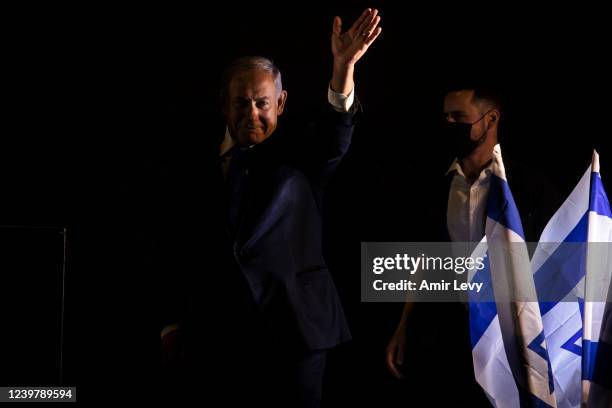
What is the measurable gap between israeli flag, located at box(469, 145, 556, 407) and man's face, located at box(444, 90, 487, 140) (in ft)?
0.59

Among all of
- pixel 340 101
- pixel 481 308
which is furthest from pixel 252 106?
pixel 481 308

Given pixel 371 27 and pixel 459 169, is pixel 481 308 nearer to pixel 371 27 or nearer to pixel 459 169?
pixel 459 169

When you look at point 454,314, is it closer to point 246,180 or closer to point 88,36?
point 246,180

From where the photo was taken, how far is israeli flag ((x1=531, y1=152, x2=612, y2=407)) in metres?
2.20

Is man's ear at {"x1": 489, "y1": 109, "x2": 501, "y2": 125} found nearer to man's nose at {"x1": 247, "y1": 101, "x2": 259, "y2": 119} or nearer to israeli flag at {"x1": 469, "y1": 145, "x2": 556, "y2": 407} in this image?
israeli flag at {"x1": 469, "y1": 145, "x2": 556, "y2": 407}

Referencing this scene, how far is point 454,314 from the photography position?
2676mm

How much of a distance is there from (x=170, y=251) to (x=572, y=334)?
1.49 meters

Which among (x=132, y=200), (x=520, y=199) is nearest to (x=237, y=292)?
(x=132, y=200)

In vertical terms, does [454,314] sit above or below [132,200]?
below

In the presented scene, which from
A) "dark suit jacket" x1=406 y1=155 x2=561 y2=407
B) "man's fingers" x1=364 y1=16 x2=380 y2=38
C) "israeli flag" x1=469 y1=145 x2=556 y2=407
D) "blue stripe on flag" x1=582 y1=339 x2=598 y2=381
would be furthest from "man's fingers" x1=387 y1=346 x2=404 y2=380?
"man's fingers" x1=364 y1=16 x2=380 y2=38

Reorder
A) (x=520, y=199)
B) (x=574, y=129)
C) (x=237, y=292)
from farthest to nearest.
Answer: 1. (x=574, y=129)
2. (x=520, y=199)
3. (x=237, y=292)

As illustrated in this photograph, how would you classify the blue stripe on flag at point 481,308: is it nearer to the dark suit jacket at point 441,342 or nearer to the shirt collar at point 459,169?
the dark suit jacket at point 441,342

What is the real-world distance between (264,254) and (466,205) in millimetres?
850

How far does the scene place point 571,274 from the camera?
2.35m
